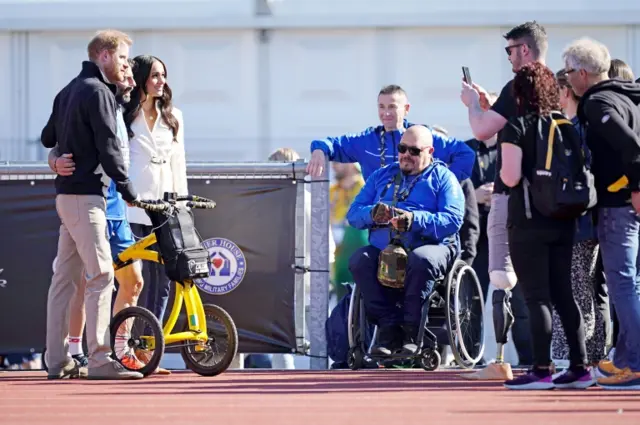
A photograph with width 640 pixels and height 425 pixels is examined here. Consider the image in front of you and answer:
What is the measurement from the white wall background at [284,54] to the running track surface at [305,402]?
305 centimetres

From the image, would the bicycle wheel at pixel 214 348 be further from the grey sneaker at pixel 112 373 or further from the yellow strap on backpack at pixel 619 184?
the yellow strap on backpack at pixel 619 184

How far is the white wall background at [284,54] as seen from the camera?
11.2m

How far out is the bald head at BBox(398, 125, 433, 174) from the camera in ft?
30.3

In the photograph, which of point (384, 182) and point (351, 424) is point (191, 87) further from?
point (351, 424)

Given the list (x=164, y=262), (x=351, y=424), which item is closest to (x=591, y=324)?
(x=164, y=262)

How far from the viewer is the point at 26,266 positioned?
991 centimetres

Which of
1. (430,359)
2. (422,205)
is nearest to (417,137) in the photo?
(422,205)

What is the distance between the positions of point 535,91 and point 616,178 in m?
0.59

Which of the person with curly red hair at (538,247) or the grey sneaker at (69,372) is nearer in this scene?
the person with curly red hair at (538,247)

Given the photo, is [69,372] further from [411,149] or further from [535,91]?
[535,91]

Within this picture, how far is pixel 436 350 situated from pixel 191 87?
3.30 m

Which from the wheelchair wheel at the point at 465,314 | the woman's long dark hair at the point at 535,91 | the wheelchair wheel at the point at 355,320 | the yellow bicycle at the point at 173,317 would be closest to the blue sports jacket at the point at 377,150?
the wheelchair wheel at the point at 465,314

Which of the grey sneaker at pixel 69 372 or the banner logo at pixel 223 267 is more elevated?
the banner logo at pixel 223 267

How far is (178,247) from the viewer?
8.46 meters
